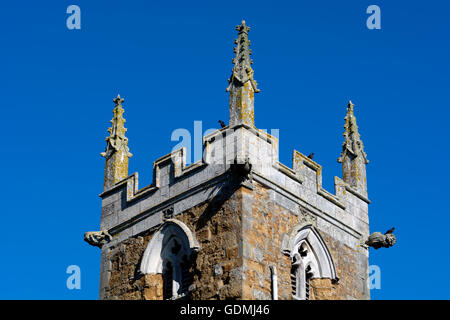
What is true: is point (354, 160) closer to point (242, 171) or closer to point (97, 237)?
point (242, 171)

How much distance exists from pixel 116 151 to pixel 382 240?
7.10 metres

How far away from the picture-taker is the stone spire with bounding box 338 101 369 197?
1281 inches

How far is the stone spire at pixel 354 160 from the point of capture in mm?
32531

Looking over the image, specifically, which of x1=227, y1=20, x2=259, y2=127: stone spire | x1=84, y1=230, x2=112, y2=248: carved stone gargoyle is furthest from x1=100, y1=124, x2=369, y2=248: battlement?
x1=227, y1=20, x2=259, y2=127: stone spire

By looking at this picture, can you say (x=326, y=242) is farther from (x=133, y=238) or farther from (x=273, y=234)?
(x=133, y=238)

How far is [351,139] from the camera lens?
33125 millimetres

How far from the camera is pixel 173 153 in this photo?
30641 millimetres

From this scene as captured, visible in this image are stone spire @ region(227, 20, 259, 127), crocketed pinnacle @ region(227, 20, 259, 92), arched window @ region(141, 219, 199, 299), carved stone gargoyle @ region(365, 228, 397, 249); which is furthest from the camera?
A: carved stone gargoyle @ region(365, 228, 397, 249)

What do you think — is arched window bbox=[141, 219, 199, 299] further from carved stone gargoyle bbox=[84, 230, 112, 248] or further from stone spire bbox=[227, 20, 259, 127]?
stone spire bbox=[227, 20, 259, 127]

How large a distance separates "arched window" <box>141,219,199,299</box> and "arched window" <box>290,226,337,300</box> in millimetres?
2417

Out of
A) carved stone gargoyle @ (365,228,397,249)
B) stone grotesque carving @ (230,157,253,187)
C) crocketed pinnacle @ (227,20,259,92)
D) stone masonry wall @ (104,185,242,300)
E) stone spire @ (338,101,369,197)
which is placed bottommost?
stone masonry wall @ (104,185,242,300)
